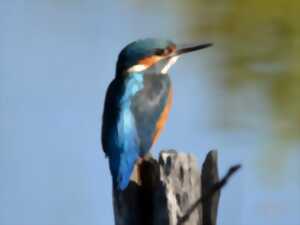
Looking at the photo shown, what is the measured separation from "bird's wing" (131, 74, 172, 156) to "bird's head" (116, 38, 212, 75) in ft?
0.16

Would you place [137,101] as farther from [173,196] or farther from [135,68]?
[173,196]

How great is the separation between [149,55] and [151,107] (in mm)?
251

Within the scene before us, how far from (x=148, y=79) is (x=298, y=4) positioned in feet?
1.75

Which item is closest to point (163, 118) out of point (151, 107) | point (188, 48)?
point (151, 107)

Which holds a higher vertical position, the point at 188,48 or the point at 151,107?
the point at 188,48

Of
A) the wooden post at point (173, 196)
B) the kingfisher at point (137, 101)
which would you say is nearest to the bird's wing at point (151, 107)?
the kingfisher at point (137, 101)

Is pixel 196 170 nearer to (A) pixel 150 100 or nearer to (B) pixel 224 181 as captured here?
(B) pixel 224 181

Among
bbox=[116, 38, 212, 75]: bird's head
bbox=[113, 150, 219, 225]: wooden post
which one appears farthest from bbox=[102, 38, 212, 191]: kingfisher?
bbox=[113, 150, 219, 225]: wooden post

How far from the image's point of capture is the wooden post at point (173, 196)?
2473mm

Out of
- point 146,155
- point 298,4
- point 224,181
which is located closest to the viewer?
point 224,181

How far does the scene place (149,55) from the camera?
12.4 ft

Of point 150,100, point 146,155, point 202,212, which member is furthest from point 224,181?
point 150,100

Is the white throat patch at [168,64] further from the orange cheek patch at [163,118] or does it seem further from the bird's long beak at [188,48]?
the orange cheek patch at [163,118]

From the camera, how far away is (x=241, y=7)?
12.3ft
